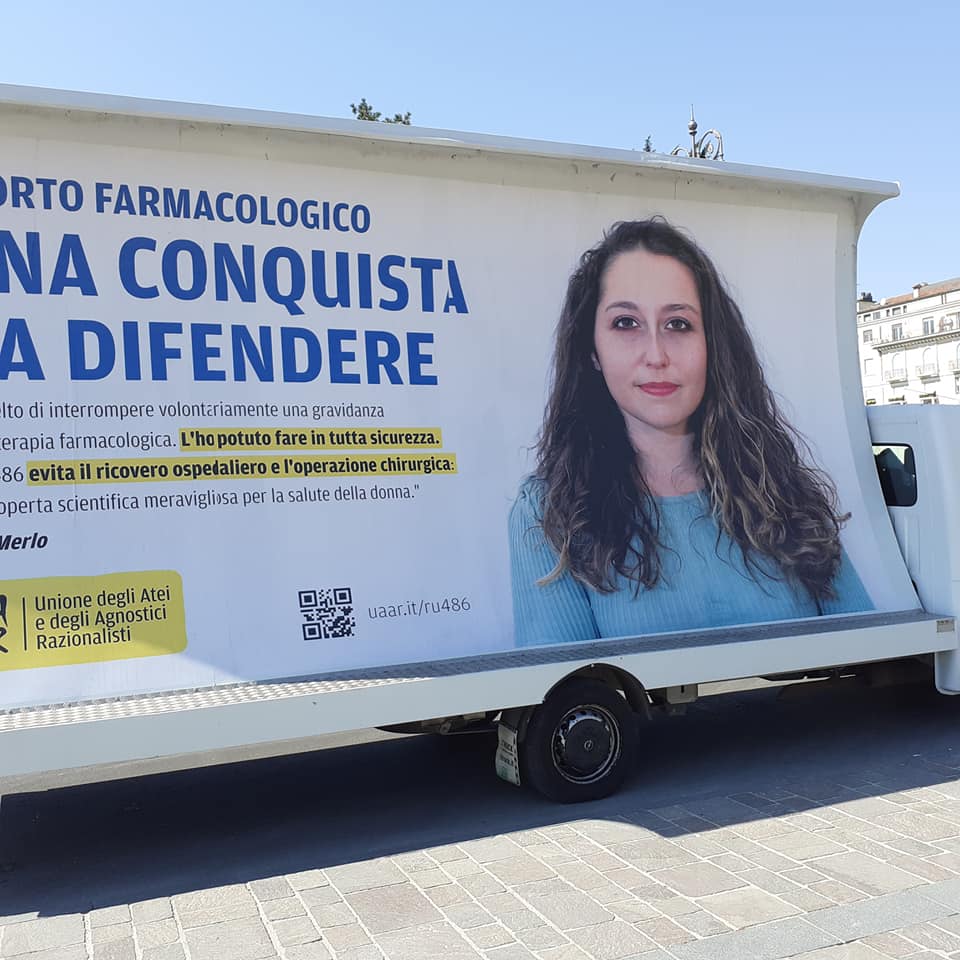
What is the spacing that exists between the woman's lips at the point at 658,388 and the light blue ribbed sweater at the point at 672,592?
67 cm

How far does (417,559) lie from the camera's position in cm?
591

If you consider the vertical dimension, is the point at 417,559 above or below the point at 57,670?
above

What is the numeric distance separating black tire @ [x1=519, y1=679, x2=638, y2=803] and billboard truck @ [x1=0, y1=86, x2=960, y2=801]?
20 millimetres

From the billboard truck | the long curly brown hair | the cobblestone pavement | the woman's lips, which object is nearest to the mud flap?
the billboard truck

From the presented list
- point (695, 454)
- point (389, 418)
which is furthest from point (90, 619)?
point (695, 454)

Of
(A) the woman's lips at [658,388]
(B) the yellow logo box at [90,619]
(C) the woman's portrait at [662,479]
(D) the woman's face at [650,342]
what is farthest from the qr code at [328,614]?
(A) the woman's lips at [658,388]

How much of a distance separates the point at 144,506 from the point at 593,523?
8.55 ft

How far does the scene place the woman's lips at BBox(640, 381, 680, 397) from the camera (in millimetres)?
6688

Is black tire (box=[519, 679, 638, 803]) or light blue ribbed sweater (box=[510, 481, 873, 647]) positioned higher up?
light blue ribbed sweater (box=[510, 481, 873, 647])

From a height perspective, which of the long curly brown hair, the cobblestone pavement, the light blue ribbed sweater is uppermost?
the long curly brown hair

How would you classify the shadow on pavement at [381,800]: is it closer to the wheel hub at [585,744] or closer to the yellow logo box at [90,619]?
the wheel hub at [585,744]

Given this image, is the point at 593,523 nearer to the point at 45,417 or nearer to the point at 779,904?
the point at 779,904

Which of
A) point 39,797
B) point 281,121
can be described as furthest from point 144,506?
point 39,797

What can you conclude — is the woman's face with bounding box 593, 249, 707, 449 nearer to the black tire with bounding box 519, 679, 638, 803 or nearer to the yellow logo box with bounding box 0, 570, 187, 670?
the black tire with bounding box 519, 679, 638, 803
